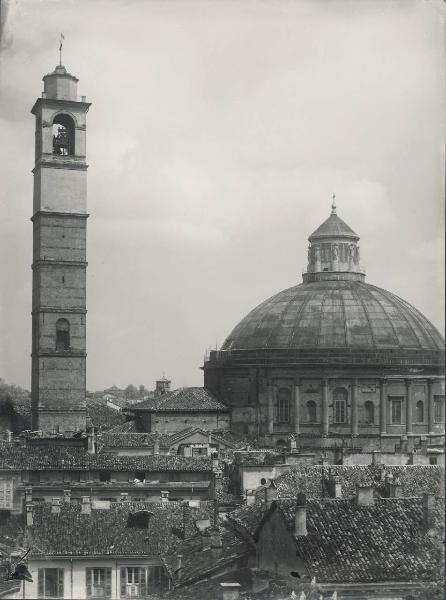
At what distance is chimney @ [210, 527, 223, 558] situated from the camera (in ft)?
28.5

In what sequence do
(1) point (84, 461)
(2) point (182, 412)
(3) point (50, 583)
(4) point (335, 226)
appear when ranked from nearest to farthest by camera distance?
(3) point (50, 583), (4) point (335, 226), (1) point (84, 461), (2) point (182, 412)

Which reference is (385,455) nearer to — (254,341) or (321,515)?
(254,341)

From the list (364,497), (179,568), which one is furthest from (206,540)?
(179,568)

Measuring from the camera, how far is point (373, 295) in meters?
23.9

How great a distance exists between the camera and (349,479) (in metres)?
14.6

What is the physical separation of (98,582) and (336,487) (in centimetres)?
547

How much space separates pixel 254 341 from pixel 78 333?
13.4 ft

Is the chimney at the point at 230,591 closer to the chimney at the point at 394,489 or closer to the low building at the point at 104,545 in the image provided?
the low building at the point at 104,545

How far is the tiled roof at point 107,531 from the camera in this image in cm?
895

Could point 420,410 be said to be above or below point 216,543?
above

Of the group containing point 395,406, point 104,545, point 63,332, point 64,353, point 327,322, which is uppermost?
point 327,322

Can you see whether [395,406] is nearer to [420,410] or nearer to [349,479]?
[420,410]

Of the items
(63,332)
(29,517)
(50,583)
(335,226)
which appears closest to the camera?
(50,583)

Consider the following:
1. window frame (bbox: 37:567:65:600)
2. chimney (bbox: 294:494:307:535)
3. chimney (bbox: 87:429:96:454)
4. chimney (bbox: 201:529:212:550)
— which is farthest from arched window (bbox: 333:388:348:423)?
window frame (bbox: 37:567:65:600)
